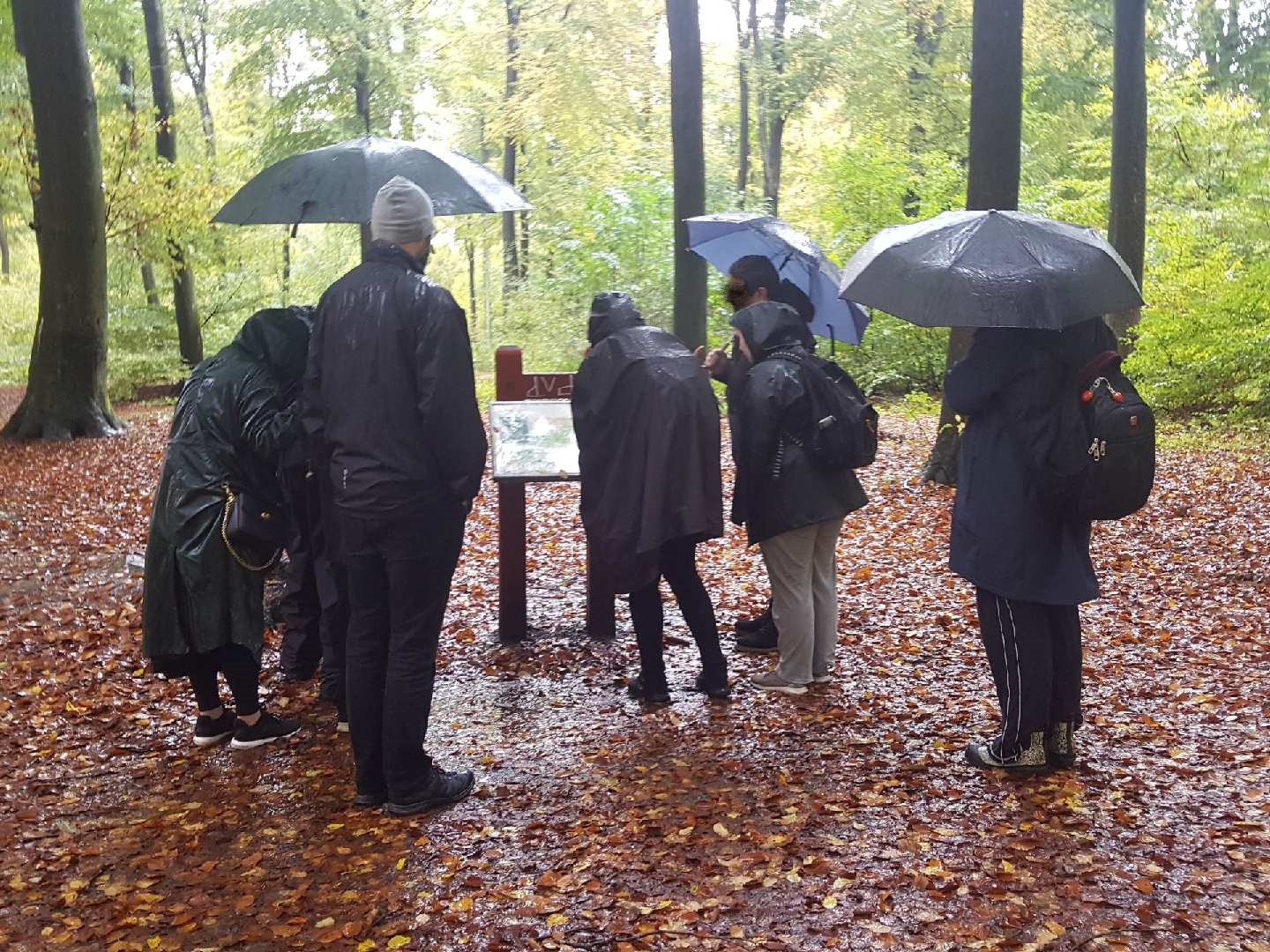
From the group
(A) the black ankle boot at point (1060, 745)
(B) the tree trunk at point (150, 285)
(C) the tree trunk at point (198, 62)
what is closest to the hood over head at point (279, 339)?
(A) the black ankle boot at point (1060, 745)

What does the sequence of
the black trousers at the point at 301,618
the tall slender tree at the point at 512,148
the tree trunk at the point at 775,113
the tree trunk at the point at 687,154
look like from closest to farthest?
the black trousers at the point at 301,618 < the tree trunk at the point at 687,154 < the tree trunk at the point at 775,113 < the tall slender tree at the point at 512,148

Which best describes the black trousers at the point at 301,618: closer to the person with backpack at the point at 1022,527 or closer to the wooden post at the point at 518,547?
the wooden post at the point at 518,547

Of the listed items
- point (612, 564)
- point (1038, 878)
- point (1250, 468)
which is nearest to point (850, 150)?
point (1250, 468)

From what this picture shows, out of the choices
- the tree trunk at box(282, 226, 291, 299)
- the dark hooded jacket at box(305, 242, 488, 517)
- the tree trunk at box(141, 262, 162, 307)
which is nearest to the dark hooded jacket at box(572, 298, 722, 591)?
the dark hooded jacket at box(305, 242, 488, 517)

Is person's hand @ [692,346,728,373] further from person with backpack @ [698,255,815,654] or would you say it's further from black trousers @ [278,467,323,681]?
black trousers @ [278,467,323,681]

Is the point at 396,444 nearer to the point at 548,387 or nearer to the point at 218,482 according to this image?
the point at 218,482

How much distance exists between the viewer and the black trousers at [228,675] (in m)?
4.81

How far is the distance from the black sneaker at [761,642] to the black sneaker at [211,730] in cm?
265

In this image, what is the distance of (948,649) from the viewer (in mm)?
6168

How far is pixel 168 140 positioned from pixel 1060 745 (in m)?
21.5

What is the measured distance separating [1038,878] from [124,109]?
20134 millimetres

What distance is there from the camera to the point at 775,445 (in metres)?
5.10

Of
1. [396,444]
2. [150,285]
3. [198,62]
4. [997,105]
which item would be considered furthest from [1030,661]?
[198,62]

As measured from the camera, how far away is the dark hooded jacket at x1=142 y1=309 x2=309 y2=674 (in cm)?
462
